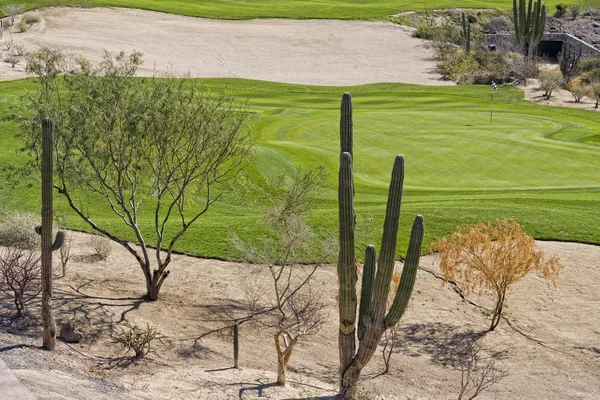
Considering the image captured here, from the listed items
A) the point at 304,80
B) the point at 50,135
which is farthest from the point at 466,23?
the point at 50,135

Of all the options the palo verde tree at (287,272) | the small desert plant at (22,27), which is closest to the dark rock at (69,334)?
the palo verde tree at (287,272)

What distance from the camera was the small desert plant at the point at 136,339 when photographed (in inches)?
693

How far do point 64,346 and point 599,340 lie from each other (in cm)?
1328

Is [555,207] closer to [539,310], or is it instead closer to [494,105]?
[539,310]

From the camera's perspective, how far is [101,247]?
2372cm

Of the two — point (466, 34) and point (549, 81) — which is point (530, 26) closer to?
point (466, 34)

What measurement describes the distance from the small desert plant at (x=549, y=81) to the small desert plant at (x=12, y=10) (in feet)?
124

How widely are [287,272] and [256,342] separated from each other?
13.1 feet

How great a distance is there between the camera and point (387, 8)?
7519 cm

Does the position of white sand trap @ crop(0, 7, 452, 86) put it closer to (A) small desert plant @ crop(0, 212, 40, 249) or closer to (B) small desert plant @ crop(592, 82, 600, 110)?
(B) small desert plant @ crop(592, 82, 600, 110)

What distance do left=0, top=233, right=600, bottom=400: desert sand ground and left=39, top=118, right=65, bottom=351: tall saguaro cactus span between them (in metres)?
0.47

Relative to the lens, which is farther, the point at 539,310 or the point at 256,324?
the point at 539,310

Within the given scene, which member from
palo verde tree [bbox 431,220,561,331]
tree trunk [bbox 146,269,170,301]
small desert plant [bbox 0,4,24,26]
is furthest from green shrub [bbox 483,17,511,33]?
tree trunk [bbox 146,269,170,301]

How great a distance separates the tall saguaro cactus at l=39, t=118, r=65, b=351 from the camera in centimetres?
1631
